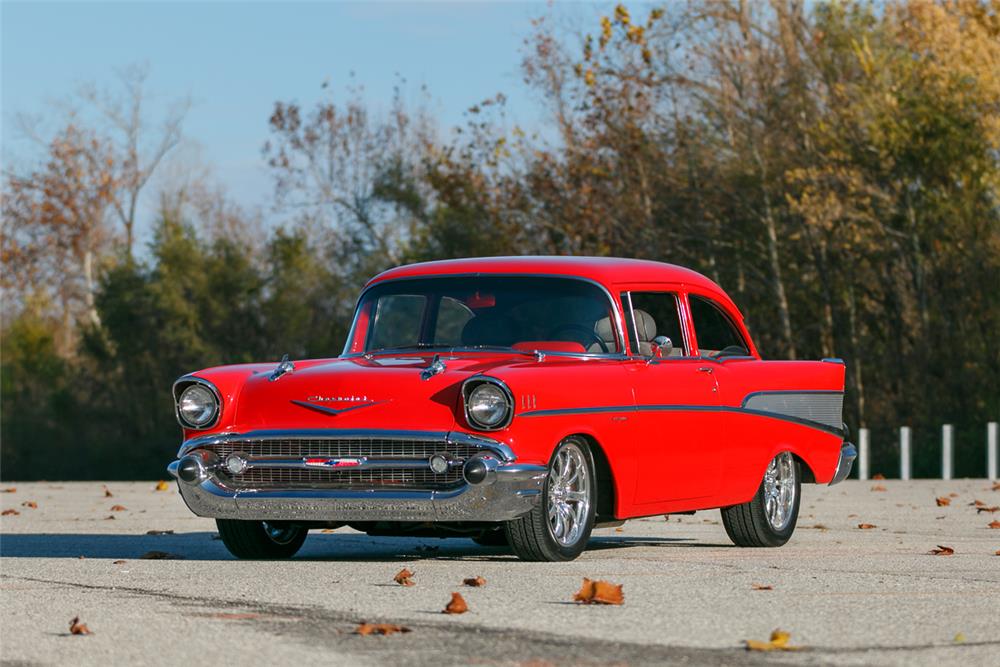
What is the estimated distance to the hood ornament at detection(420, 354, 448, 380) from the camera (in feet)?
30.9

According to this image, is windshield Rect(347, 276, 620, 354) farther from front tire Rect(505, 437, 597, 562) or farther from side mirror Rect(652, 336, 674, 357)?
front tire Rect(505, 437, 597, 562)

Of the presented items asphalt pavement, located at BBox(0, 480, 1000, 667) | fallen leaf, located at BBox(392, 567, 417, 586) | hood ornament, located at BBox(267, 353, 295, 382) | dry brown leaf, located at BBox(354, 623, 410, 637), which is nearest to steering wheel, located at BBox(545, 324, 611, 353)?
asphalt pavement, located at BBox(0, 480, 1000, 667)

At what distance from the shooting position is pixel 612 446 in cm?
983

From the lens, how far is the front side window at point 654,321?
10570 mm

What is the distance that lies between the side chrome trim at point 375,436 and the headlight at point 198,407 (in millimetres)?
136

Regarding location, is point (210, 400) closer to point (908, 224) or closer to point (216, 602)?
point (216, 602)

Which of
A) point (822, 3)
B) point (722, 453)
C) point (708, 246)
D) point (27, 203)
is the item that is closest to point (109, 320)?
point (27, 203)

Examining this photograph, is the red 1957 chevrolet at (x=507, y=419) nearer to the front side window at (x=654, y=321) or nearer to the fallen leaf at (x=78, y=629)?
the front side window at (x=654, y=321)

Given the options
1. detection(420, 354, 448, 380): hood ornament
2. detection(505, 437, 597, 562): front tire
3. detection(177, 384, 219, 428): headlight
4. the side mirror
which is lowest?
detection(505, 437, 597, 562): front tire

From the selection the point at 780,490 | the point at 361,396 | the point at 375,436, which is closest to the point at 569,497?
the point at 375,436

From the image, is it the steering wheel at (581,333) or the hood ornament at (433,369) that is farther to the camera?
the steering wheel at (581,333)

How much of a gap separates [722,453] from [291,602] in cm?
384

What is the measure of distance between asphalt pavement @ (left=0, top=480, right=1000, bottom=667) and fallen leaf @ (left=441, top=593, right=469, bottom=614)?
4cm

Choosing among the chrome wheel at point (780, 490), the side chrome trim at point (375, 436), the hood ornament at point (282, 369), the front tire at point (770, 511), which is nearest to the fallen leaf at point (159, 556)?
the side chrome trim at point (375, 436)
